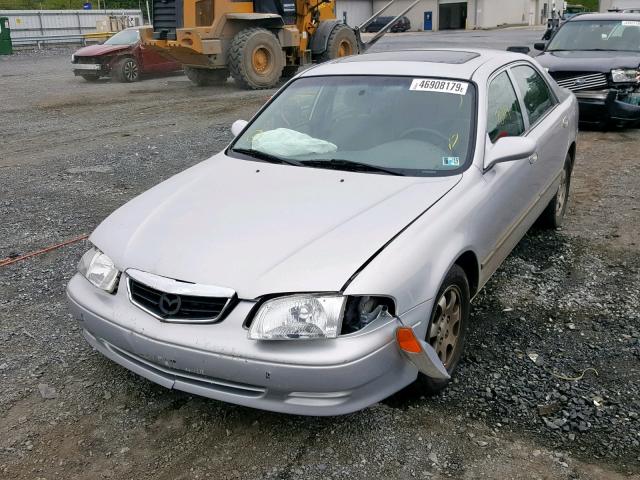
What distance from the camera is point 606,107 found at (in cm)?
901

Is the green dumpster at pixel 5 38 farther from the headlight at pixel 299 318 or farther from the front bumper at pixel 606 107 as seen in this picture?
the headlight at pixel 299 318

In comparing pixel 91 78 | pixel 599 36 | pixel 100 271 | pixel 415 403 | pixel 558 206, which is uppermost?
pixel 599 36

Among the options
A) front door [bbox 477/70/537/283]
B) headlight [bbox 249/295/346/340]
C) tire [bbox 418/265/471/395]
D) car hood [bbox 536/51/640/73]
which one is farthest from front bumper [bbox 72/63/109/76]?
headlight [bbox 249/295/346/340]

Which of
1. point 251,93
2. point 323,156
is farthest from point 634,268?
point 251,93

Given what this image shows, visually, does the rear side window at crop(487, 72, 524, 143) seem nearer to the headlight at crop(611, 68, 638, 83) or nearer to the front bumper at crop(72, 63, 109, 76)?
the headlight at crop(611, 68, 638, 83)

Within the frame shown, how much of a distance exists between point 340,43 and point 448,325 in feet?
45.5

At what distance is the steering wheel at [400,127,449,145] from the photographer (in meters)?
3.68

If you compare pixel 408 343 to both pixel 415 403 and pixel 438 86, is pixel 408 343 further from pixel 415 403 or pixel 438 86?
pixel 438 86

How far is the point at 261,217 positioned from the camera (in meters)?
3.13

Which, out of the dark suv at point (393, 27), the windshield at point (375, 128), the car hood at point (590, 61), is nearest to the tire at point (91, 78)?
the car hood at point (590, 61)

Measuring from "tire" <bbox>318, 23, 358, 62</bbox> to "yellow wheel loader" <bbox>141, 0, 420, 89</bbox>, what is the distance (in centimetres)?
2

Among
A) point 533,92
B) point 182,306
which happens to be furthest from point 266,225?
point 533,92

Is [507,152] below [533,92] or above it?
below

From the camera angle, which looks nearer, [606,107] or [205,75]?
[606,107]
